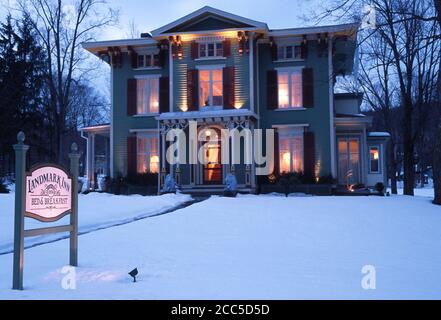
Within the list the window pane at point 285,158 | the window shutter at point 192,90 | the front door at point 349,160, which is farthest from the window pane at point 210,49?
the front door at point 349,160

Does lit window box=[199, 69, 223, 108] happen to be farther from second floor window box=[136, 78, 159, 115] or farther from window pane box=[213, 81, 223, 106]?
second floor window box=[136, 78, 159, 115]

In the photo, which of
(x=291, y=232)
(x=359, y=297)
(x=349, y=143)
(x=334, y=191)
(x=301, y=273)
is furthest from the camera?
(x=349, y=143)

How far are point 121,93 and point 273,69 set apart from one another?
25.6 ft

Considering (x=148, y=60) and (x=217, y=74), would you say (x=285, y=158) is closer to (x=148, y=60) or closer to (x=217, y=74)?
(x=217, y=74)

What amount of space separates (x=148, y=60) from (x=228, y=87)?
480 centimetres

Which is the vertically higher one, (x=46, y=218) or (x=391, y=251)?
(x=46, y=218)

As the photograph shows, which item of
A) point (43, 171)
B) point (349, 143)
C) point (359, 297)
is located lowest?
point (359, 297)

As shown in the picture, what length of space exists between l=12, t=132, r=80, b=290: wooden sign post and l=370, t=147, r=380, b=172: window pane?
1960 centimetres

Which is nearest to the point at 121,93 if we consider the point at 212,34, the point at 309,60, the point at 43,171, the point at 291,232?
the point at 212,34

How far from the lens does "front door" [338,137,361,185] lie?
22.3 meters

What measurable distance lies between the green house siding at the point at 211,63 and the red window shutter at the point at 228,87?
19 centimetres

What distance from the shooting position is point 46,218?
17.7 feet

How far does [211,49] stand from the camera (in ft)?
69.8

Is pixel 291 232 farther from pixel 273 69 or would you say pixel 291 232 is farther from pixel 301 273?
pixel 273 69
